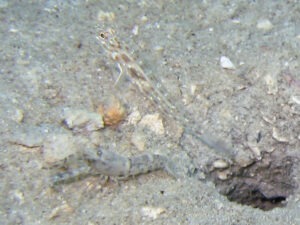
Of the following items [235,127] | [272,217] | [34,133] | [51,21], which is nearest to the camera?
[272,217]

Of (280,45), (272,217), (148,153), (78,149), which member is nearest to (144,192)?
(148,153)

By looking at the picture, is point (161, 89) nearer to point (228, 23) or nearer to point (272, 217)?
point (228, 23)

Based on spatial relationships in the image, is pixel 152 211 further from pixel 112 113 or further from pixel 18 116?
pixel 18 116

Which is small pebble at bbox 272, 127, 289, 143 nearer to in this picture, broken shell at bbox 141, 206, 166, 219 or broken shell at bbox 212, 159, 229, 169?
broken shell at bbox 212, 159, 229, 169

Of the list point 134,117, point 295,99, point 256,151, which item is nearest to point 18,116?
point 134,117

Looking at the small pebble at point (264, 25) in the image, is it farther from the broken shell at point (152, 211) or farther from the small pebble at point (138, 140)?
the broken shell at point (152, 211)
